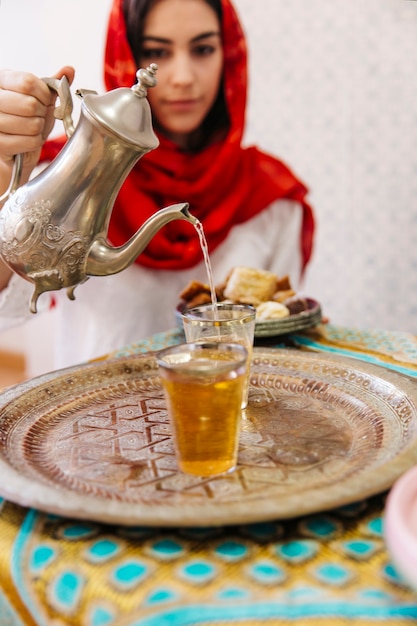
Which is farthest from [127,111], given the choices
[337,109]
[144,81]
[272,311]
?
[337,109]

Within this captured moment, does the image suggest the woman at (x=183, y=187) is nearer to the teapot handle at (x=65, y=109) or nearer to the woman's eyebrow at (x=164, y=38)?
the woman's eyebrow at (x=164, y=38)

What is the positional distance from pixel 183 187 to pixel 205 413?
949 mm

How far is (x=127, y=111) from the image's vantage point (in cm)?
53

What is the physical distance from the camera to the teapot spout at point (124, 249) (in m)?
0.58

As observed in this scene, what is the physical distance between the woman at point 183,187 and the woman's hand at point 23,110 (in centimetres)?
38

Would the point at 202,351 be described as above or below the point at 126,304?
above

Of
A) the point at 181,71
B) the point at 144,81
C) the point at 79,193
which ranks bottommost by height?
the point at 79,193

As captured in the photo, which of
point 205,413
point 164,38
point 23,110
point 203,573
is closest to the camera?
point 203,573

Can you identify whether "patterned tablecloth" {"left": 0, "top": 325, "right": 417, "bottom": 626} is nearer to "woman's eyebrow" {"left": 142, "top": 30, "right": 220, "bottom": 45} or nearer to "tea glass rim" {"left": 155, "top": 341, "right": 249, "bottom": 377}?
"tea glass rim" {"left": 155, "top": 341, "right": 249, "bottom": 377}

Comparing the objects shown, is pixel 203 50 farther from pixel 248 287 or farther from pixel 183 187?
pixel 248 287

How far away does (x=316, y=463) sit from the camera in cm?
44

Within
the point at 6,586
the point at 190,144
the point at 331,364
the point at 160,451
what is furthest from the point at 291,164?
the point at 6,586

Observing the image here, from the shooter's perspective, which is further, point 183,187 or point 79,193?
point 183,187

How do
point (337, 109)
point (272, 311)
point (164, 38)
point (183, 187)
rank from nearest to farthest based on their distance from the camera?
point (272, 311) < point (164, 38) < point (183, 187) < point (337, 109)
